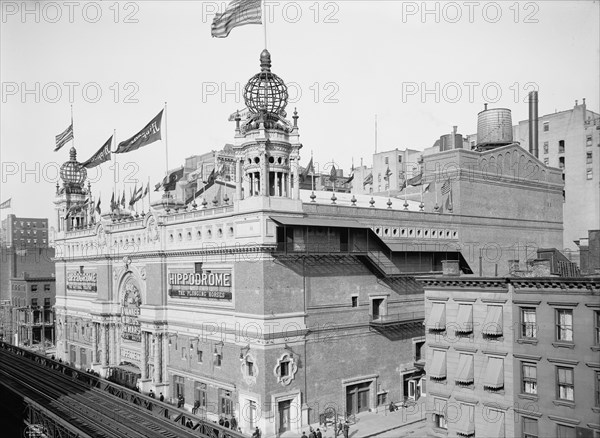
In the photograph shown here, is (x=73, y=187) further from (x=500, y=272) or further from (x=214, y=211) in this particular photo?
(x=500, y=272)

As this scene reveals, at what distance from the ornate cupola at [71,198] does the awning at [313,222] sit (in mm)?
44381

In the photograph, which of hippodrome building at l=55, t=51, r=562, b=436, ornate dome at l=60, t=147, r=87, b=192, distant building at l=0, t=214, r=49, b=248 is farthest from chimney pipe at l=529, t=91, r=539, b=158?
distant building at l=0, t=214, r=49, b=248

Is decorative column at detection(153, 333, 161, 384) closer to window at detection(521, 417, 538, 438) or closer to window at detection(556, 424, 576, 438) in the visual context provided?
window at detection(521, 417, 538, 438)

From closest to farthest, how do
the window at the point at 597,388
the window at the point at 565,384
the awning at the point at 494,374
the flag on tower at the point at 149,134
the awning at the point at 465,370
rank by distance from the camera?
1. the window at the point at 597,388
2. the window at the point at 565,384
3. the awning at the point at 494,374
4. the awning at the point at 465,370
5. the flag on tower at the point at 149,134

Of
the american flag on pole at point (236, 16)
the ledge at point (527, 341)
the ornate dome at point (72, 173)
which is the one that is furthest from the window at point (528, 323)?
the ornate dome at point (72, 173)

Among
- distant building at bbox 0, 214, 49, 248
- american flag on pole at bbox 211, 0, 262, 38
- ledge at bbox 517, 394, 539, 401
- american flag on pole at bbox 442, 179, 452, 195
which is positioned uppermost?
american flag on pole at bbox 211, 0, 262, 38

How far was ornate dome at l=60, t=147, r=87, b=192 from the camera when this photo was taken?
261ft

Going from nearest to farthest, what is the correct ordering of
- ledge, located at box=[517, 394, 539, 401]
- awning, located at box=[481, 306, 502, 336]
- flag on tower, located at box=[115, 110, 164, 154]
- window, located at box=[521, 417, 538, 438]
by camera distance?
ledge, located at box=[517, 394, 539, 401] < window, located at box=[521, 417, 538, 438] < awning, located at box=[481, 306, 502, 336] < flag on tower, located at box=[115, 110, 164, 154]

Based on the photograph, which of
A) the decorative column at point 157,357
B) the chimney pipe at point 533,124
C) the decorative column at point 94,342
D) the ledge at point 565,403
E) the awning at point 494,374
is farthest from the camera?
the chimney pipe at point 533,124

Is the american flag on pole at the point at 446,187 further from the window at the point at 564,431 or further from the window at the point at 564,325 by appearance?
the window at the point at 564,431

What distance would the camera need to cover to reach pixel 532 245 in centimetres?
6506

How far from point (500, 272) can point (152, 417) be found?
36.1 metres

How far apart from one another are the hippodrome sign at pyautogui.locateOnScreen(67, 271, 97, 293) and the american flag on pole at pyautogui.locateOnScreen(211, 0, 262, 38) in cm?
3921

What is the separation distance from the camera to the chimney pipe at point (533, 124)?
7969cm
